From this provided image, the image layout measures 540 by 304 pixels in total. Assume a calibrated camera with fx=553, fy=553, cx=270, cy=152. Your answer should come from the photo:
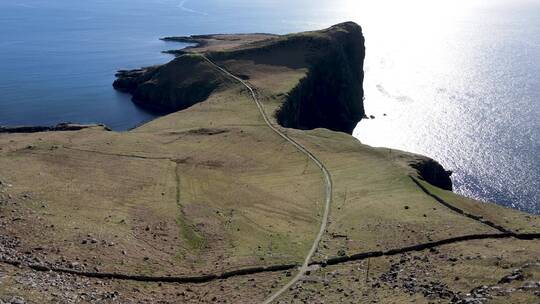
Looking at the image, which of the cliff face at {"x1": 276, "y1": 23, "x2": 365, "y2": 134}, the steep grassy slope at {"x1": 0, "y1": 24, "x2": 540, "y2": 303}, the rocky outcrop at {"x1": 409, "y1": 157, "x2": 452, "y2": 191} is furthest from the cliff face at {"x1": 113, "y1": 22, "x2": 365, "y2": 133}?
the rocky outcrop at {"x1": 409, "y1": 157, "x2": 452, "y2": 191}

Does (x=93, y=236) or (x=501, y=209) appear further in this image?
(x=501, y=209)

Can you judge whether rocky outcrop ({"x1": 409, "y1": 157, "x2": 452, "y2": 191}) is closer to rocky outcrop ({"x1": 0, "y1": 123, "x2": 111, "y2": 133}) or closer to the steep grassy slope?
the steep grassy slope

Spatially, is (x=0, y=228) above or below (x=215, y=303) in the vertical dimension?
above

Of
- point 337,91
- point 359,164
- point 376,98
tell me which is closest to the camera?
point 359,164

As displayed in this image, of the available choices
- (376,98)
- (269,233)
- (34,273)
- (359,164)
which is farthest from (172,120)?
(376,98)

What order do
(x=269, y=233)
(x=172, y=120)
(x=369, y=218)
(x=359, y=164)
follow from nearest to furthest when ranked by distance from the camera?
(x=269, y=233) → (x=369, y=218) → (x=359, y=164) → (x=172, y=120)

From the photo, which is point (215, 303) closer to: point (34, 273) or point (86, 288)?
point (86, 288)

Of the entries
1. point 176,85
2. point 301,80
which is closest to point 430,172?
point 301,80

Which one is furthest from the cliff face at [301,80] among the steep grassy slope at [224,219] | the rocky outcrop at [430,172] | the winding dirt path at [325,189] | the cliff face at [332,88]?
the rocky outcrop at [430,172]
